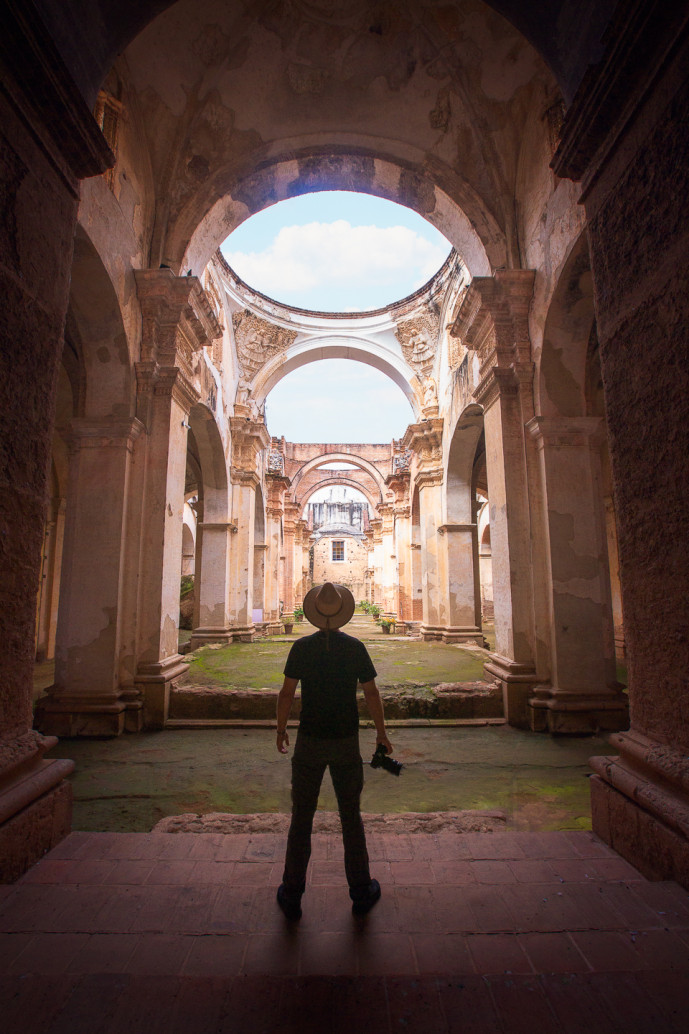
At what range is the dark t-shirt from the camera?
7.07ft

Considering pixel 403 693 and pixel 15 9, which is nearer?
pixel 15 9

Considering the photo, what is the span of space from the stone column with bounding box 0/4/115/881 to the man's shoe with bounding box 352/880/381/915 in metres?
1.46

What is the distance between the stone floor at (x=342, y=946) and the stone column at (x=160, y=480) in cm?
314

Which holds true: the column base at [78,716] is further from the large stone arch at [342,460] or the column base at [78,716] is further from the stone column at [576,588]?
the large stone arch at [342,460]

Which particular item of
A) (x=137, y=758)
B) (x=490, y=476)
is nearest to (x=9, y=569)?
(x=137, y=758)

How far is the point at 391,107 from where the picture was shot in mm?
5867

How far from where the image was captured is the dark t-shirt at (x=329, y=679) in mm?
2154

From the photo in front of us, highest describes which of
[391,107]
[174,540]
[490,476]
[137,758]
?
[391,107]

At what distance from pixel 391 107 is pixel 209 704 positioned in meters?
6.90

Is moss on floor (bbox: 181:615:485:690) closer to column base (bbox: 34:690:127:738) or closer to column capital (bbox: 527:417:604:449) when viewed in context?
column base (bbox: 34:690:127:738)

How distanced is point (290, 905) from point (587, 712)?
13.4 feet

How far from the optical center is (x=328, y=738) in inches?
84.4

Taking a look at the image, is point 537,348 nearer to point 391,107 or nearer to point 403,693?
point 391,107

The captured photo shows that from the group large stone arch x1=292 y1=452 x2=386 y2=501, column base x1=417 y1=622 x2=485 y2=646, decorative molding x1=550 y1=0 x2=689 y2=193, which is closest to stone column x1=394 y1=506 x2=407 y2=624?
column base x1=417 y1=622 x2=485 y2=646
